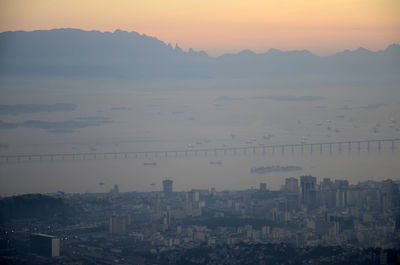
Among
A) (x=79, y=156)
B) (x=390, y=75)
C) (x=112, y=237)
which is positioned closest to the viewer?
(x=112, y=237)

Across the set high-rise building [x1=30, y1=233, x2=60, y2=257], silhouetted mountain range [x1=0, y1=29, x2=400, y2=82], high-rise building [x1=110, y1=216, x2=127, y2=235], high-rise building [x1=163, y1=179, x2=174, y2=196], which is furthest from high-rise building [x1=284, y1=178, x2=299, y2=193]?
silhouetted mountain range [x1=0, y1=29, x2=400, y2=82]

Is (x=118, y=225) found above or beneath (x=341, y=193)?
beneath

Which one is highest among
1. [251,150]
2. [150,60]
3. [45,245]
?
[150,60]

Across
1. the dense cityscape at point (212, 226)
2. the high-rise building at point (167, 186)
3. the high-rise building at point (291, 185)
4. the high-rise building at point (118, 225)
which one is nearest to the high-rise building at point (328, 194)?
the dense cityscape at point (212, 226)

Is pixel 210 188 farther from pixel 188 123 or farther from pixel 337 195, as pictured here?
pixel 188 123

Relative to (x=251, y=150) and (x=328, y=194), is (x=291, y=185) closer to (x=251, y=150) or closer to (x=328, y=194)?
(x=328, y=194)

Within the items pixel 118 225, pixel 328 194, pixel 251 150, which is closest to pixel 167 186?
pixel 118 225

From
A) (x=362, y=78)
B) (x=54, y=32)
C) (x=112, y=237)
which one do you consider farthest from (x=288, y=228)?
(x=362, y=78)

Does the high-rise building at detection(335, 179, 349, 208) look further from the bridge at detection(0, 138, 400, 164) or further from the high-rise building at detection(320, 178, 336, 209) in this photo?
the bridge at detection(0, 138, 400, 164)
